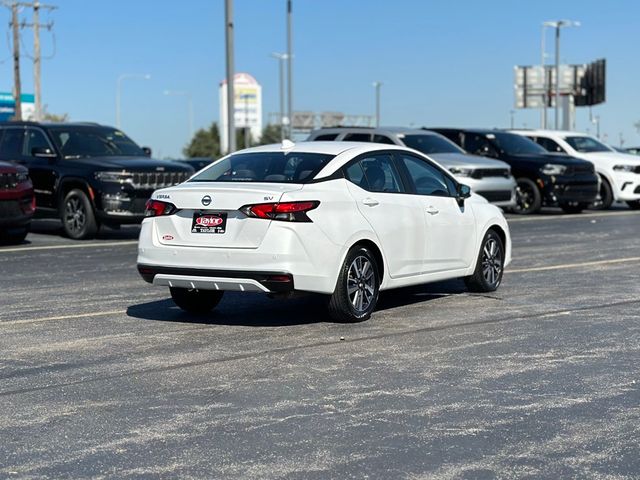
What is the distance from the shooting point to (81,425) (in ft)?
19.9

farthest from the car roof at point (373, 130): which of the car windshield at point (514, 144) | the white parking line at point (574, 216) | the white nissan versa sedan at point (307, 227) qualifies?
the white nissan versa sedan at point (307, 227)

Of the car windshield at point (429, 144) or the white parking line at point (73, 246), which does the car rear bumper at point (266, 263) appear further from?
the car windshield at point (429, 144)

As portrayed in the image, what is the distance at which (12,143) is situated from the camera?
20141 mm

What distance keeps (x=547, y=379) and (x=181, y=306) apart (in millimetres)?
3992

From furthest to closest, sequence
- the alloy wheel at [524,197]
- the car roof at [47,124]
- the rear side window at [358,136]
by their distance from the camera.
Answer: the alloy wheel at [524,197], the rear side window at [358,136], the car roof at [47,124]

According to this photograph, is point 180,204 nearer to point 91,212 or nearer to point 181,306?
point 181,306

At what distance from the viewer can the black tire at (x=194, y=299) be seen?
10.1 meters

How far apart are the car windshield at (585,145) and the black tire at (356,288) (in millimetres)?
18854

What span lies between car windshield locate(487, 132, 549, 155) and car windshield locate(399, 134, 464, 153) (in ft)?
7.75

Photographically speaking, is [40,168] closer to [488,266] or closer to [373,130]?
[373,130]

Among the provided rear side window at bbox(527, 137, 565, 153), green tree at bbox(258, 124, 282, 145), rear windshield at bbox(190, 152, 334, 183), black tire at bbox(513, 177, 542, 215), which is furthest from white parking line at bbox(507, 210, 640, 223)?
green tree at bbox(258, 124, 282, 145)

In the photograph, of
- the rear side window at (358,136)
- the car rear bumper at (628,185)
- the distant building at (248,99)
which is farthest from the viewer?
the distant building at (248,99)

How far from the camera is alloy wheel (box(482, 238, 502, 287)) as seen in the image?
1152cm

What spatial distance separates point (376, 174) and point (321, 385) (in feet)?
11.5
